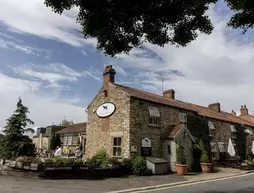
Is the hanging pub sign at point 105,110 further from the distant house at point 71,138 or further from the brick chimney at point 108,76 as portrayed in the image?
the distant house at point 71,138

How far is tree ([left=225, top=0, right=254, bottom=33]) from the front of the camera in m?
7.23

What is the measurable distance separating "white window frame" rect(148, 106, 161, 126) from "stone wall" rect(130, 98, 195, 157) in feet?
0.90

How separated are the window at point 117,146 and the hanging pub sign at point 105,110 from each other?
7.84ft

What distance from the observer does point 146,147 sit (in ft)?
74.5

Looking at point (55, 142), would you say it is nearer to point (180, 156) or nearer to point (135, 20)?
point (180, 156)

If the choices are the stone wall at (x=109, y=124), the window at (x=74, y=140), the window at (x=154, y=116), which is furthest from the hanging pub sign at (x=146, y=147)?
the window at (x=74, y=140)

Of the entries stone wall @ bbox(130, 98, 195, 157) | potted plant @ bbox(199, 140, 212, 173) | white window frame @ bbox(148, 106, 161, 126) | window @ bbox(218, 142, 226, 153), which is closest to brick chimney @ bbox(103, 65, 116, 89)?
stone wall @ bbox(130, 98, 195, 157)

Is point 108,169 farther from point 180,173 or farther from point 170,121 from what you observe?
point 170,121

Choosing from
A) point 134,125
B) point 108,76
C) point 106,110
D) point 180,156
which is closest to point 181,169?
point 180,156

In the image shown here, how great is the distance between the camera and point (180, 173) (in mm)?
21000

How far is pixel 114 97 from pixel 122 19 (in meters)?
16.3

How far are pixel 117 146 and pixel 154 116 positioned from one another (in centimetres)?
422

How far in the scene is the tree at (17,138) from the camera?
19.8m

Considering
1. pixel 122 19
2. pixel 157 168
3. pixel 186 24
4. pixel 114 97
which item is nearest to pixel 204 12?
pixel 186 24
